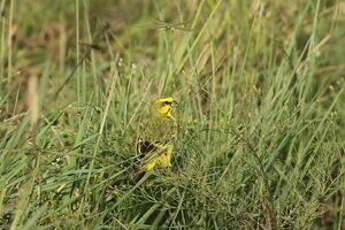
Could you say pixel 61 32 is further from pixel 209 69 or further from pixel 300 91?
pixel 300 91

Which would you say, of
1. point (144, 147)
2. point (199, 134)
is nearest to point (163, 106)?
point (199, 134)

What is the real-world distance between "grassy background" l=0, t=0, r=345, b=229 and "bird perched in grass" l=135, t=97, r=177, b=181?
42 millimetres

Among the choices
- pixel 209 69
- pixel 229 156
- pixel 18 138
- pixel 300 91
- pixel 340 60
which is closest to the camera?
pixel 18 138

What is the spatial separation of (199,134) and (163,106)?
0.68ft

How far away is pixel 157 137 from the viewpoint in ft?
10.9

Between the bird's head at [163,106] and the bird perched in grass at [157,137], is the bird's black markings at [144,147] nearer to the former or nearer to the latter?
the bird perched in grass at [157,137]

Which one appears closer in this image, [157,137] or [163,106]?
[157,137]

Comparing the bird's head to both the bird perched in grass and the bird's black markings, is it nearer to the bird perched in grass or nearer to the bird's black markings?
the bird perched in grass

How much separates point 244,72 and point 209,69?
0.66 feet

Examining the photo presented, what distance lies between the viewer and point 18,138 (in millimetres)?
3043

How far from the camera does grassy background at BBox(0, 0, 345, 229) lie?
313 cm

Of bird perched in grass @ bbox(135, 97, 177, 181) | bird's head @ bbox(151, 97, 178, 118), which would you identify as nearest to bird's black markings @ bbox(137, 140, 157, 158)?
bird perched in grass @ bbox(135, 97, 177, 181)

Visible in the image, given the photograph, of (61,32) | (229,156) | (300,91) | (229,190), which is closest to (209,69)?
(300,91)

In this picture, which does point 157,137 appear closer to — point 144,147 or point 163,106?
point 144,147
